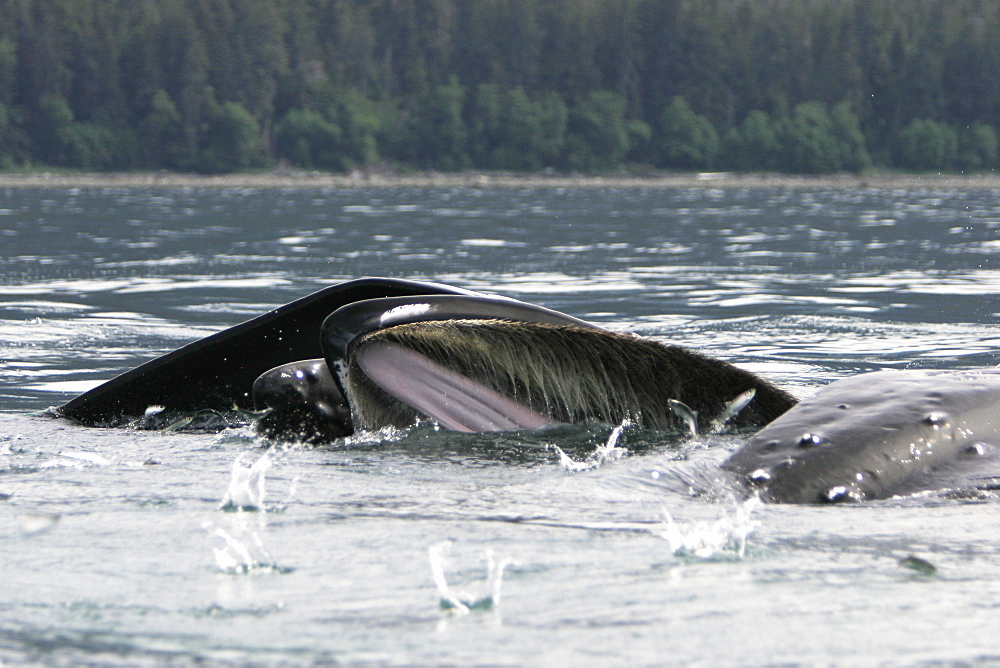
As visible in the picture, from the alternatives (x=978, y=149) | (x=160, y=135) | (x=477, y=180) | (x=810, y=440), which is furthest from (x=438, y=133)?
(x=810, y=440)

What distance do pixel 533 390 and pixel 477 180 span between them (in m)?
96.7

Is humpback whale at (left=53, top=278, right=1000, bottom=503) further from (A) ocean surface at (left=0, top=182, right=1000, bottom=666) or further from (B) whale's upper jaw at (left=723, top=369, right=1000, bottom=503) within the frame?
(A) ocean surface at (left=0, top=182, right=1000, bottom=666)

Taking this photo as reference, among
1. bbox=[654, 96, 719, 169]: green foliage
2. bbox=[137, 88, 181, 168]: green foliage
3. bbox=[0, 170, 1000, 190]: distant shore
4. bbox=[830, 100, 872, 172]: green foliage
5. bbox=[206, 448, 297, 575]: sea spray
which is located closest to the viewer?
bbox=[206, 448, 297, 575]: sea spray

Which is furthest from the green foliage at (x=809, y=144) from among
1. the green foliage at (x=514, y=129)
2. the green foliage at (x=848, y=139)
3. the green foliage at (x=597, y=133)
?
the green foliage at (x=514, y=129)

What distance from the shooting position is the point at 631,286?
15.4m

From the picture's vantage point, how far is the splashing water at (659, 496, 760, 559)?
10.8 ft

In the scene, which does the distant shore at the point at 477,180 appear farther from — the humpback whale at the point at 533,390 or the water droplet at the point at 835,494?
the water droplet at the point at 835,494

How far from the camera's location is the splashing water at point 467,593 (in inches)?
111

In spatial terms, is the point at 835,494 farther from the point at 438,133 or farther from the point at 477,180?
the point at 438,133

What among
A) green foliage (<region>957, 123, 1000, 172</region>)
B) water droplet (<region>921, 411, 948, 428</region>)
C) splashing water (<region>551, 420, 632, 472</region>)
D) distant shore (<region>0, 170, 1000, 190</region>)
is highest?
water droplet (<region>921, 411, 948, 428</region>)

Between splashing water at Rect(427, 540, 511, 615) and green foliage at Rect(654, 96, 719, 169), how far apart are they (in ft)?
354

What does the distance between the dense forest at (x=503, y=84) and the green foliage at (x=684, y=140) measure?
18cm

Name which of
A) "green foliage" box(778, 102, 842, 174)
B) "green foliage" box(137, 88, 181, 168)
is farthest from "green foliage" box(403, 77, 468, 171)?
"green foliage" box(778, 102, 842, 174)

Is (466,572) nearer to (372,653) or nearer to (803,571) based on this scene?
(372,653)
